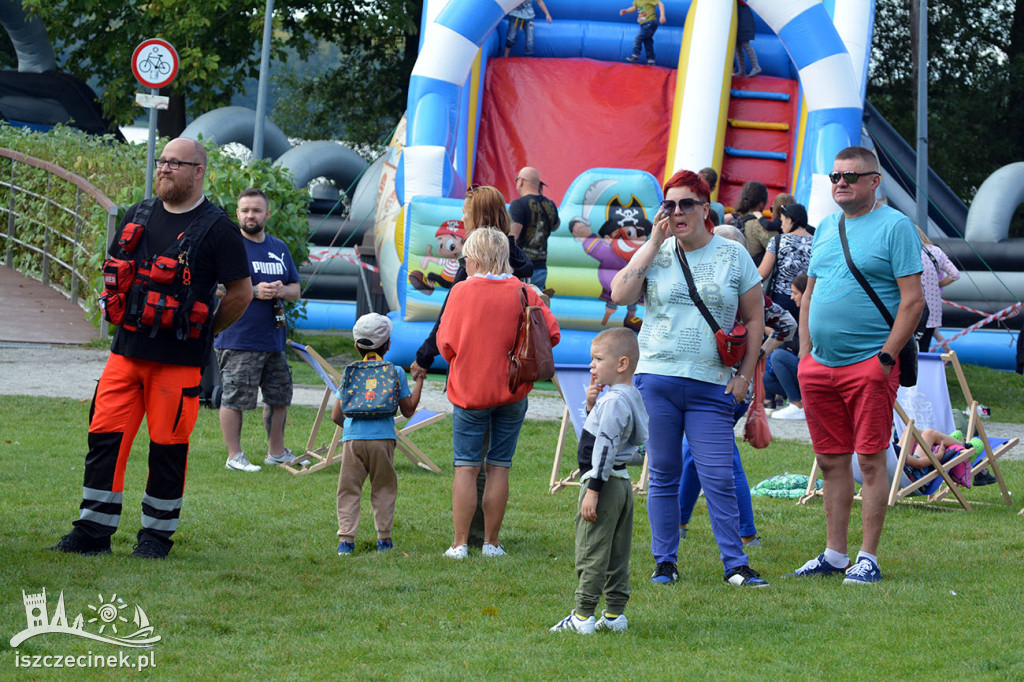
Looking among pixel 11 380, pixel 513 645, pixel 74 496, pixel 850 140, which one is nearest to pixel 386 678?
pixel 513 645

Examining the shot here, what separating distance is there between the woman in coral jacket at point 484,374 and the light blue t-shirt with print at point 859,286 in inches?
48.0

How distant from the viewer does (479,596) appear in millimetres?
5094

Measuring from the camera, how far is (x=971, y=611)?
4992 mm

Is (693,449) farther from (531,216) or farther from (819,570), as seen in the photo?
(531,216)

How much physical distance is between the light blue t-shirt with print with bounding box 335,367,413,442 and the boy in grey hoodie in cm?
148

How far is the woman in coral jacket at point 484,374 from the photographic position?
18.9 ft

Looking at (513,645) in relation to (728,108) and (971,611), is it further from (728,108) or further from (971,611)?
(728,108)

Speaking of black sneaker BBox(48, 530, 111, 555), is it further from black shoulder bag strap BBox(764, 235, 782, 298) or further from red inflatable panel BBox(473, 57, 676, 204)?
red inflatable panel BBox(473, 57, 676, 204)

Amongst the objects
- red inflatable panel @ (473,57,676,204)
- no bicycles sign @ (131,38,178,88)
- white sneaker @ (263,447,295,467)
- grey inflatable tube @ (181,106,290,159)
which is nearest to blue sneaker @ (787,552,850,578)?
white sneaker @ (263,447,295,467)

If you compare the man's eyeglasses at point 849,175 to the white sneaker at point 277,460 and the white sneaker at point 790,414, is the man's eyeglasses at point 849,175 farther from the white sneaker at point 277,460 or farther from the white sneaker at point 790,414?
the white sneaker at point 790,414

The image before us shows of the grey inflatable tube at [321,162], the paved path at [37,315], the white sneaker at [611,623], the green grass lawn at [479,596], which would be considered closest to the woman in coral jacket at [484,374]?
the green grass lawn at [479,596]

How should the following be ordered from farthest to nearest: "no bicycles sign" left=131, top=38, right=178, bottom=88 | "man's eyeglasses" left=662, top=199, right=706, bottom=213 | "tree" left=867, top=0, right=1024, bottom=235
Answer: "tree" left=867, top=0, right=1024, bottom=235
"no bicycles sign" left=131, top=38, right=178, bottom=88
"man's eyeglasses" left=662, top=199, right=706, bottom=213

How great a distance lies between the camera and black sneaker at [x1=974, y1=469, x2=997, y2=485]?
27.1ft

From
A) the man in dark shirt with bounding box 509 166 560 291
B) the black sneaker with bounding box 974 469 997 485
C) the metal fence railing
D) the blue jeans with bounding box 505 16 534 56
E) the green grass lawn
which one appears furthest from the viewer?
the blue jeans with bounding box 505 16 534 56
